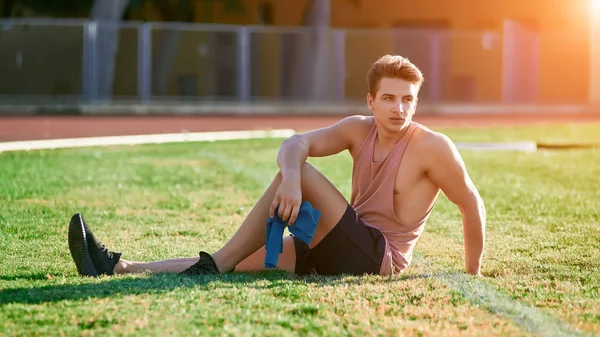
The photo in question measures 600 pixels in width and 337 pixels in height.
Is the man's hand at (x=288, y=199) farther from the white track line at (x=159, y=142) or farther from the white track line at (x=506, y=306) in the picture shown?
→ the white track line at (x=159, y=142)

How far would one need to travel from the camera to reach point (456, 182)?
5.35 meters

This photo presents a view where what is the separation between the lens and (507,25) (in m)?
29.2

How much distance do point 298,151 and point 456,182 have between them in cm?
84

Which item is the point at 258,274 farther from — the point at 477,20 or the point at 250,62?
the point at 477,20

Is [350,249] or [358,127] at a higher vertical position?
[358,127]

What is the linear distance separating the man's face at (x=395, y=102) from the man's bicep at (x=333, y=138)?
0.33 meters

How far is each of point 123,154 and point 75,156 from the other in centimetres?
80

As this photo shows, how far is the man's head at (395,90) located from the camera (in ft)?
17.3

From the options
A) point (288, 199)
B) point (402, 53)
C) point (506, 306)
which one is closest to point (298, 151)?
point (288, 199)

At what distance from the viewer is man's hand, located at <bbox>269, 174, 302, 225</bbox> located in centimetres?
516

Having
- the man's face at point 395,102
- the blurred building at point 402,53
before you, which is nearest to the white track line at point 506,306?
the man's face at point 395,102

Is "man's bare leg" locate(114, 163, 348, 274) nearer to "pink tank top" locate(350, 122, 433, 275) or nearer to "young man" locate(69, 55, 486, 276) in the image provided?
"young man" locate(69, 55, 486, 276)

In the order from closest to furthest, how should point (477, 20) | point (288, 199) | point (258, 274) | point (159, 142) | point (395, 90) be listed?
point (288, 199), point (395, 90), point (258, 274), point (159, 142), point (477, 20)

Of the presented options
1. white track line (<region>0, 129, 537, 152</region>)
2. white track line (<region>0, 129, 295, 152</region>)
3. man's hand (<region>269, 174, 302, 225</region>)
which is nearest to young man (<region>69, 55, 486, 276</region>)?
man's hand (<region>269, 174, 302, 225</region>)
